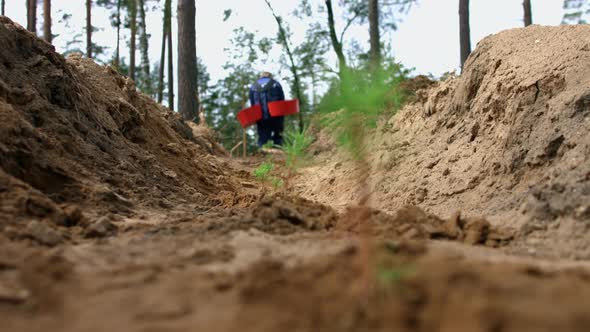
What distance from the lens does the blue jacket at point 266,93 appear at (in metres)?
13.1

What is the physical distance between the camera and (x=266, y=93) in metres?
13.1

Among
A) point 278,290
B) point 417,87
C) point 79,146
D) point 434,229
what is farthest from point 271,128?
point 278,290

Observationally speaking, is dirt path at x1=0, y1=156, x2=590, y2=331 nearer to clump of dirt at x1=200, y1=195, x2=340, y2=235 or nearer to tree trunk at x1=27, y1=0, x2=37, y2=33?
clump of dirt at x1=200, y1=195, x2=340, y2=235

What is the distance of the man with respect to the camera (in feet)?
43.1

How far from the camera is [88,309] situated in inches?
91.0

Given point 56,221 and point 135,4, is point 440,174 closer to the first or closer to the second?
point 56,221

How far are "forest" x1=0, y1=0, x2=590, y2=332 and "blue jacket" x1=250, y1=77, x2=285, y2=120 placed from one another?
2.50m

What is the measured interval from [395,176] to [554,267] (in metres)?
4.74

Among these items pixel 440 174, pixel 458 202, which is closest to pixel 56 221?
pixel 458 202

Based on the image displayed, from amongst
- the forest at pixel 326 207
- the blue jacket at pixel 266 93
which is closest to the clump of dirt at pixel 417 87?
the forest at pixel 326 207

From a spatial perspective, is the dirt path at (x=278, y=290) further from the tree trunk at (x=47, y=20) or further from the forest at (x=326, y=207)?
the tree trunk at (x=47, y=20)

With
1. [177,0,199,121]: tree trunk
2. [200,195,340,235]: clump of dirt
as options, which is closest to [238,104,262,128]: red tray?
[177,0,199,121]: tree trunk

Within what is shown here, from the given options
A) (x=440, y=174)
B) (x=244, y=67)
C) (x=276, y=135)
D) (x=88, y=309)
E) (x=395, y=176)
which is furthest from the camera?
(x=244, y=67)

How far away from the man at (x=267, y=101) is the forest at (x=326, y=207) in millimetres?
2393
